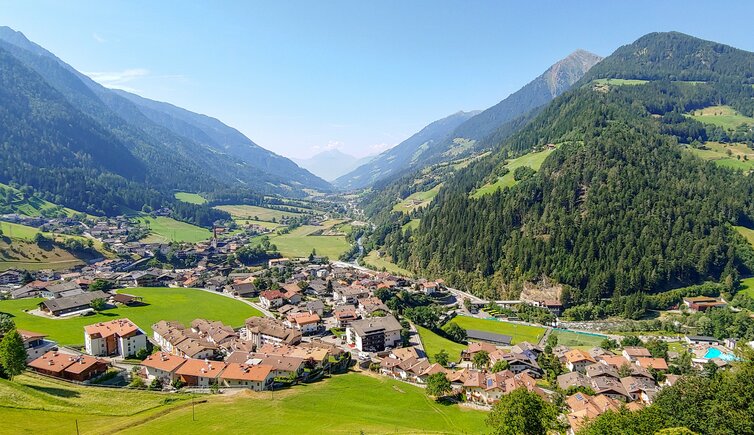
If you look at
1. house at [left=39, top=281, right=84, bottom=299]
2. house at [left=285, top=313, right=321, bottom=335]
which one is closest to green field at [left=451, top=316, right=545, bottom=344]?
house at [left=285, top=313, right=321, bottom=335]

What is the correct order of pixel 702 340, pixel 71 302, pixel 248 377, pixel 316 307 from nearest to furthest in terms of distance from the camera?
1. pixel 248 377
2. pixel 702 340
3. pixel 71 302
4. pixel 316 307

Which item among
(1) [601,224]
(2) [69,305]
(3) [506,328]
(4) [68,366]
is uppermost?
(1) [601,224]

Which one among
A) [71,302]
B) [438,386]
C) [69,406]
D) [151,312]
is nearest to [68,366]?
[69,406]

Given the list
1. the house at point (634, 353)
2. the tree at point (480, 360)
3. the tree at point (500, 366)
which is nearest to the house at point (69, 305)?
the tree at point (480, 360)

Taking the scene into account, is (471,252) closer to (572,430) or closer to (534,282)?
(534,282)

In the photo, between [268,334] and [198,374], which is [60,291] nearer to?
[268,334]

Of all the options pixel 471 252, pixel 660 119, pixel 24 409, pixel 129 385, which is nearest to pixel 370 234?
pixel 471 252

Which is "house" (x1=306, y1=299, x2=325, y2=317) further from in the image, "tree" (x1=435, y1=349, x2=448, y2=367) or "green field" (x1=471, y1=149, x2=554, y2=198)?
"green field" (x1=471, y1=149, x2=554, y2=198)

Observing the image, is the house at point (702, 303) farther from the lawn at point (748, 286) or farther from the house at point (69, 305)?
the house at point (69, 305)
